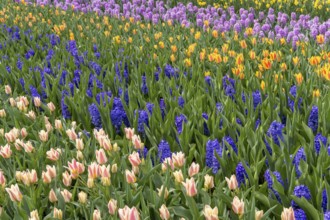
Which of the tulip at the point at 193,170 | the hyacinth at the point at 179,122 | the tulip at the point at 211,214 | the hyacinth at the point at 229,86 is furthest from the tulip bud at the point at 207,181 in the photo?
the hyacinth at the point at 229,86

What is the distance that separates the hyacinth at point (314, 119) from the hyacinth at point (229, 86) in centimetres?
70

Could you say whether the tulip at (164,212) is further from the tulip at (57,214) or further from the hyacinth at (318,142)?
the hyacinth at (318,142)

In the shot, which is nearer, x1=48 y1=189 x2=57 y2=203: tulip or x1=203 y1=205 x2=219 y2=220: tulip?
x1=203 y1=205 x2=219 y2=220: tulip

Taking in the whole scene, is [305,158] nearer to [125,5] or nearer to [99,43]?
[99,43]

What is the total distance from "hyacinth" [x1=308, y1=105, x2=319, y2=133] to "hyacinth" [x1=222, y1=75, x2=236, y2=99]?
70cm

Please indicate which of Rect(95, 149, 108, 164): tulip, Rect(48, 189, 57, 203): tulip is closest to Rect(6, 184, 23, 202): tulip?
Rect(48, 189, 57, 203): tulip

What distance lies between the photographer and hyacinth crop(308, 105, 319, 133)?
281cm

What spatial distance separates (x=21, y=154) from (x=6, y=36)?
3.62 m

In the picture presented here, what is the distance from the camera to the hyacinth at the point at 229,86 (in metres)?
3.48

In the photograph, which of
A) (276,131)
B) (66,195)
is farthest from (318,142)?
(66,195)

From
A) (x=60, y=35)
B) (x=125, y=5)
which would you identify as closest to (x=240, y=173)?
(x=60, y=35)

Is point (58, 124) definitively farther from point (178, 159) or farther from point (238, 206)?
point (238, 206)

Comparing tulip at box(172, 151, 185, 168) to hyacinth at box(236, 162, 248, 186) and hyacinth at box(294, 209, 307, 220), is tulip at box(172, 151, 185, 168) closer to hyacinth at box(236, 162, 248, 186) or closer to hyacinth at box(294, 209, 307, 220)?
hyacinth at box(236, 162, 248, 186)

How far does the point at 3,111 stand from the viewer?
3.35 metres
